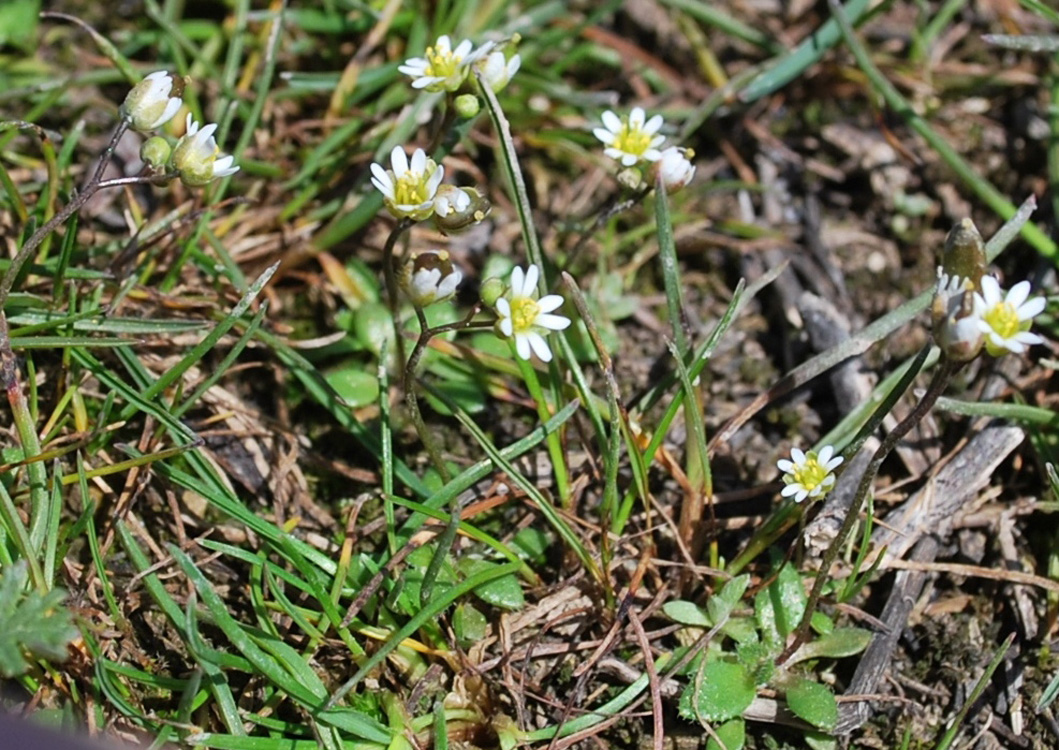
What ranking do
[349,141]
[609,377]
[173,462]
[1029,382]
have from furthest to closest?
[349,141], [1029,382], [173,462], [609,377]

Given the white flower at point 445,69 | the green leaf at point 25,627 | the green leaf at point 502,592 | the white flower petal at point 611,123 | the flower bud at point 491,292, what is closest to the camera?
the green leaf at point 25,627

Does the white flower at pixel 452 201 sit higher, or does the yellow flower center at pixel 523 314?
the white flower at pixel 452 201

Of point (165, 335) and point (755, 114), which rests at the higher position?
point (755, 114)

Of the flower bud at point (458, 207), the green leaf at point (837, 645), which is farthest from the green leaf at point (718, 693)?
the flower bud at point (458, 207)

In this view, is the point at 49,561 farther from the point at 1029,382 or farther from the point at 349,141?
the point at 1029,382

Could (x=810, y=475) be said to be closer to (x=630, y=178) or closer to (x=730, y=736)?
(x=730, y=736)

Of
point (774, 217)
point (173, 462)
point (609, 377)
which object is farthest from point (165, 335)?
point (774, 217)

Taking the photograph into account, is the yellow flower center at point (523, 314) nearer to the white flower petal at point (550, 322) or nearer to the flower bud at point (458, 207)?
the white flower petal at point (550, 322)

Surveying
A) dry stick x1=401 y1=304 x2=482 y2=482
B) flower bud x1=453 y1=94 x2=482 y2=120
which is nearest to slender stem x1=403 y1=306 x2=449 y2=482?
dry stick x1=401 y1=304 x2=482 y2=482
